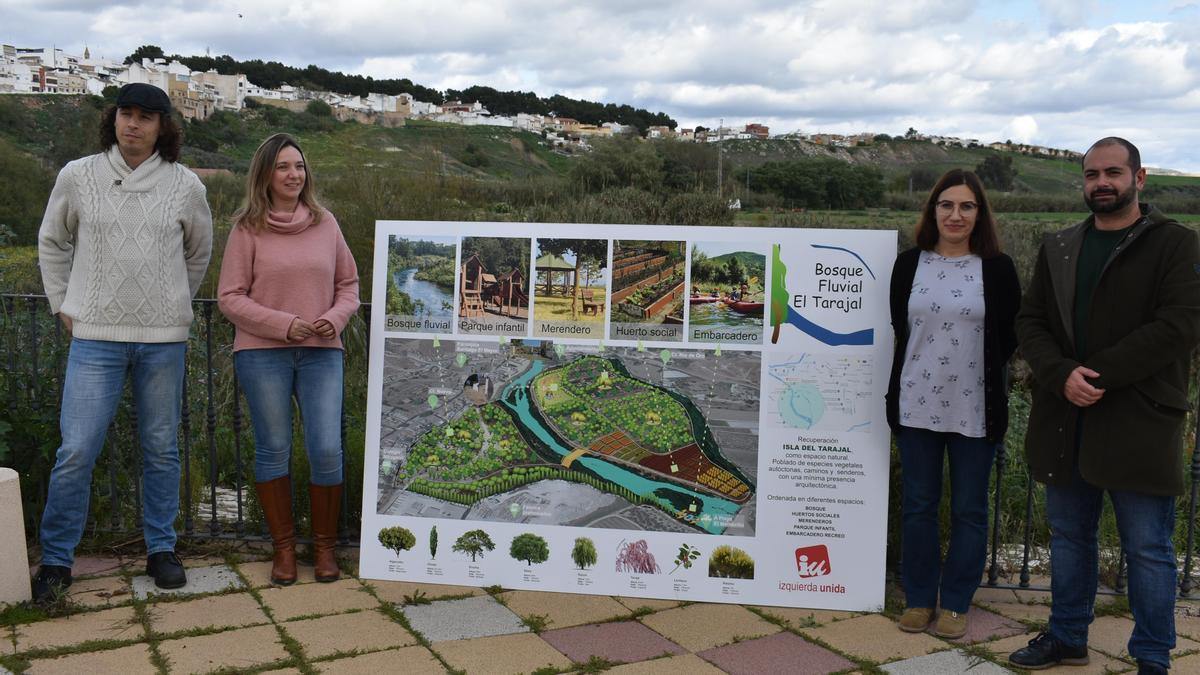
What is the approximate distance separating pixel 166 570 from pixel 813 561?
2.66m

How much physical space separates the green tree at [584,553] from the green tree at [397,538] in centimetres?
71

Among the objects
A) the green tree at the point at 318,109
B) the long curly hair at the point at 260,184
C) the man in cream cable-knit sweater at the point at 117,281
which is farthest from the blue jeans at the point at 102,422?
the green tree at the point at 318,109

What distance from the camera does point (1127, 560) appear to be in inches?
123

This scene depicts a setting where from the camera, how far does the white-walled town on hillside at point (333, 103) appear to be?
35.5m

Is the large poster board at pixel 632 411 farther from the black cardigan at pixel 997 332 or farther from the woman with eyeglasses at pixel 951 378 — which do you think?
the black cardigan at pixel 997 332

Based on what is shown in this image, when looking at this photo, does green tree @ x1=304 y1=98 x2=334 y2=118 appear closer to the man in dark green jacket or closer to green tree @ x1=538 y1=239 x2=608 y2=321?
green tree @ x1=538 y1=239 x2=608 y2=321

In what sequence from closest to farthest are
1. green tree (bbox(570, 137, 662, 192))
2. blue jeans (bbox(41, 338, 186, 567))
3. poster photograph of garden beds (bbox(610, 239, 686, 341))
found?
blue jeans (bbox(41, 338, 186, 567))
poster photograph of garden beds (bbox(610, 239, 686, 341))
green tree (bbox(570, 137, 662, 192))

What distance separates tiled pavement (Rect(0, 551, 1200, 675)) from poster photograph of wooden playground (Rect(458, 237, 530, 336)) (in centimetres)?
112

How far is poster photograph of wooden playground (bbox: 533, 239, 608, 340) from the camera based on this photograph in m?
3.93

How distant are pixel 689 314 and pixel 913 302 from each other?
→ 2.92 feet

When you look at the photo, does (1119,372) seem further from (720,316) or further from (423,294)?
(423,294)

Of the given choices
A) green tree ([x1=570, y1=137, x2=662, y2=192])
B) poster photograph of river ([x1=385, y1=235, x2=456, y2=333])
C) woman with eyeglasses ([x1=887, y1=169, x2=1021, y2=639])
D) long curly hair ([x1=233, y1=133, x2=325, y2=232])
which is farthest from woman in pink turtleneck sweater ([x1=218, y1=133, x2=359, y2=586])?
green tree ([x1=570, y1=137, x2=662, y2=192])

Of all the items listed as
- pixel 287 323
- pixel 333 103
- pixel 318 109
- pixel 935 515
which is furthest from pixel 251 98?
pixel 935 515

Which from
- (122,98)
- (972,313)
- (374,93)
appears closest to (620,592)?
(972,313)
